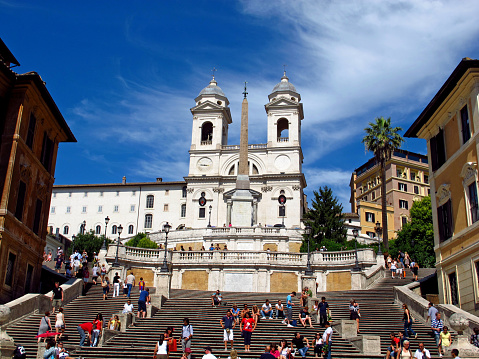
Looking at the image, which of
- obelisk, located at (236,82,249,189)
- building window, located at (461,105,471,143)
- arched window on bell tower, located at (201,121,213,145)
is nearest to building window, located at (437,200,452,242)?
building window, located at (461,105,471,143)

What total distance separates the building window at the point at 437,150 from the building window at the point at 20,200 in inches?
868

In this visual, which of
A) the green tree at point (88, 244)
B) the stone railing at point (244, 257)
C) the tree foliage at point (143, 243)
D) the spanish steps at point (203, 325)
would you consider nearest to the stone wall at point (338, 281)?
the stone railing at point (244, 257)

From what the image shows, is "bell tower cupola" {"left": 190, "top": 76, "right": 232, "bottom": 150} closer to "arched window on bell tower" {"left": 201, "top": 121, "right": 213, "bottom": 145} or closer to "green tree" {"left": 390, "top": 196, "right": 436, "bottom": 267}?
"arched window on bell tower" {"left": 201, "top": 121, "right": 213, "bottom": 145}

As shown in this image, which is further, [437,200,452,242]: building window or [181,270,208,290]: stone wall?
[181,270,208,290]: stone wall

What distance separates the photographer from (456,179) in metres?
27.8

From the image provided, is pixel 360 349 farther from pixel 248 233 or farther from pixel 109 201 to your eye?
pixel 109 201

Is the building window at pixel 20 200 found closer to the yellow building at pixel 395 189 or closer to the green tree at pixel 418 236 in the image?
the green tree at pixel 418 236

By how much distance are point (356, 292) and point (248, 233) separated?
29434mm

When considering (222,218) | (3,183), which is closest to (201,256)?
(3,183)

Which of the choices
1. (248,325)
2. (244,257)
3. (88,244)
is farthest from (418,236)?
(248,325)

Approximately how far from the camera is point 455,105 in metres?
→ 27.7

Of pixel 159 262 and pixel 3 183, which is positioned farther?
pixel 159 262

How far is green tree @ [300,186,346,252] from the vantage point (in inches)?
2329

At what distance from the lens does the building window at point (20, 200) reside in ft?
96.8
